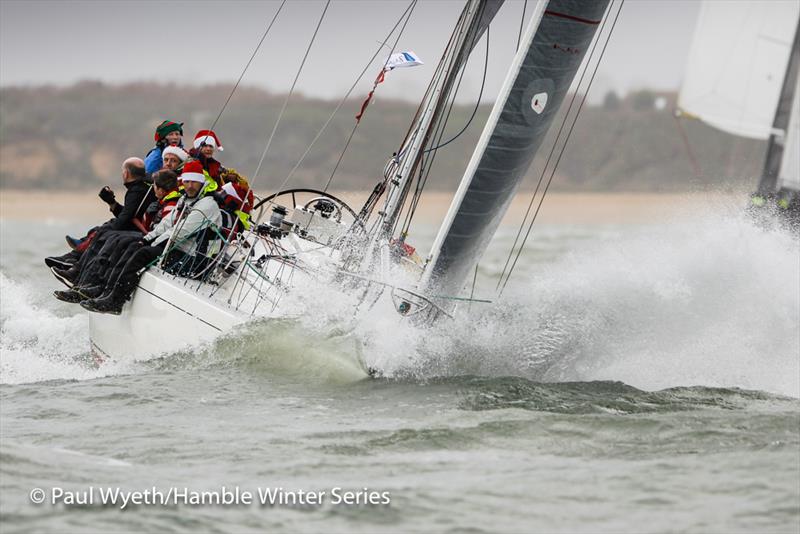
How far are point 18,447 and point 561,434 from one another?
277 cm

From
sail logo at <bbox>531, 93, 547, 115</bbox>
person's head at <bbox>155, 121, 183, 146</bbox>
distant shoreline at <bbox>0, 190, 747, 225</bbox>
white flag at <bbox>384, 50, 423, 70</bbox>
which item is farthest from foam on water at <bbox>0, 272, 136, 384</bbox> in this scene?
distant shoreline at <bbox>0, 190, 747, 225</bbox>

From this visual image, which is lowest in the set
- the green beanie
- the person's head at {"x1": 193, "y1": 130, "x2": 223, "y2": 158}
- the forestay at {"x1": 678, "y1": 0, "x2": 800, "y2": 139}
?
the person's head at {"x1": 193, "y1": 130, "x2": 223, "y2": 158}

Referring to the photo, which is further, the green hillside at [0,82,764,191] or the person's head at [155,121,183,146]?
the green hillside at [0,82,764,191]

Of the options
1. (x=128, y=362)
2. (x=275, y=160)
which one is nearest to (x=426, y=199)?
(x=275, y=160)

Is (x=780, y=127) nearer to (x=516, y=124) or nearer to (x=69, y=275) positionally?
(x=516, y=124)

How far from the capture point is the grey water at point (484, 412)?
532 centimetres

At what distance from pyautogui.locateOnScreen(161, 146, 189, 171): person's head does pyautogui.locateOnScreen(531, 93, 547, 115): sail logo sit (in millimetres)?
2835

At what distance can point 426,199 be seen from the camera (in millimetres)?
44094

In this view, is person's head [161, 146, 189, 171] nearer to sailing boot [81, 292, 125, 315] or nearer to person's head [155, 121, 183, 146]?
person's head [155, 121, 183, 146]

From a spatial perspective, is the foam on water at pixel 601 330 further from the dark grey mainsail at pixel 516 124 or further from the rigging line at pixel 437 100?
the rigging line at pixel 437 100

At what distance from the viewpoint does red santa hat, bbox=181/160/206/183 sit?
28.9 ft

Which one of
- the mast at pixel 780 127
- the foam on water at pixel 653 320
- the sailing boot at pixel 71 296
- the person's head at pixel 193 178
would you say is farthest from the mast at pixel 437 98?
Answer: the mast at pixel 780 127

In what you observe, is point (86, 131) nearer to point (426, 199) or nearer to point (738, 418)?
point (426, 199)

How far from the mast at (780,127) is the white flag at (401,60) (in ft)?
35.4
